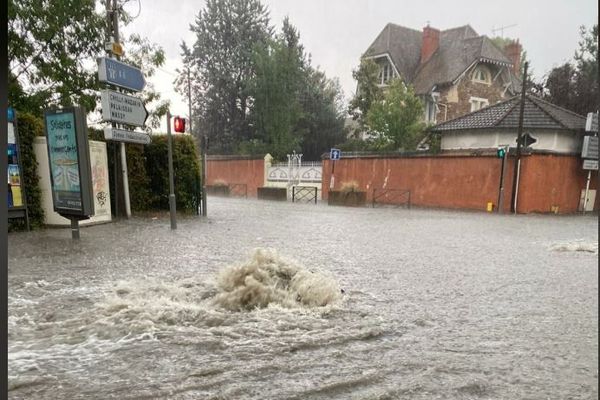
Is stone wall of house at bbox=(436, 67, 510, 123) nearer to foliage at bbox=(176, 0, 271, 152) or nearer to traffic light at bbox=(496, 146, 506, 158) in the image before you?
foliage at bbox=(176, 0, 271, 152)

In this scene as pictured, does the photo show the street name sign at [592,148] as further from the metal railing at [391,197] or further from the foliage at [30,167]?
the metal railing at [391,197]

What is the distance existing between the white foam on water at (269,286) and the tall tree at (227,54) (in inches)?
47.2

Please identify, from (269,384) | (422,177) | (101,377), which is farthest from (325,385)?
(422,177)

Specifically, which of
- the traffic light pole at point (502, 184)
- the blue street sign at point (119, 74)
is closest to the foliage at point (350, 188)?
the traffic light pole at point (502, 184)

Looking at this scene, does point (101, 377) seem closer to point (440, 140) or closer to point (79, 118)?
point (79, 118)

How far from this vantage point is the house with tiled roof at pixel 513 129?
49.6 ft

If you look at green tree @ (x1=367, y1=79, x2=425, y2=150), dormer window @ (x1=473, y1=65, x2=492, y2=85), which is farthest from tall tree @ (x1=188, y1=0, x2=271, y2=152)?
green tree @ (x1=367, y1=79, x2=425, y2=150)

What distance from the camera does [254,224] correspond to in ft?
31.8

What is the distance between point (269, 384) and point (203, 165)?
9.17 metres

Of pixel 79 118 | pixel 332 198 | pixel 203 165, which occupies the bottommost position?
pixel 332 198

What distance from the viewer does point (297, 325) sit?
304 centimetres

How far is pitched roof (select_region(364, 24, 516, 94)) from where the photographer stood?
166 centimetres

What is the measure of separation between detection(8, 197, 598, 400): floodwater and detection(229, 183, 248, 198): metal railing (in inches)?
786

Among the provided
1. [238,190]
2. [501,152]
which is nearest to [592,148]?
[501,152]
